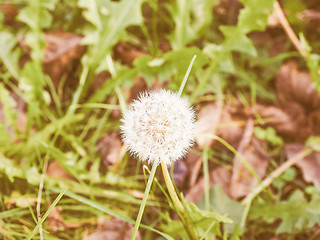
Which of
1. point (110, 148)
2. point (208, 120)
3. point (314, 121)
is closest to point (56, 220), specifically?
point (110, 148)

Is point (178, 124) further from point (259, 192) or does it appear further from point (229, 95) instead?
point (229, 95)

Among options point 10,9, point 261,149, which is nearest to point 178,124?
point 261,149

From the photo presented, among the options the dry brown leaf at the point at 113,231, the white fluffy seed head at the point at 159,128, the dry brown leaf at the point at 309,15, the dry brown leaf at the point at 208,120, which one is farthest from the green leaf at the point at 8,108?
the dry brown leaf at the point at 309,15

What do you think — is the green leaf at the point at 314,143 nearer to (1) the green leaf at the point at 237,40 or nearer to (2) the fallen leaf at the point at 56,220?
(1) the green leaf at the point at 237,40

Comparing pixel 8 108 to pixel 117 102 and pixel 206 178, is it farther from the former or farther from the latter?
pixel 206 178

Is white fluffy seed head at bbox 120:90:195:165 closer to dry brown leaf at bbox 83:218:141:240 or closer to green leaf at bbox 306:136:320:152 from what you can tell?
dry brown leaf at bbox 83:218:141:240
